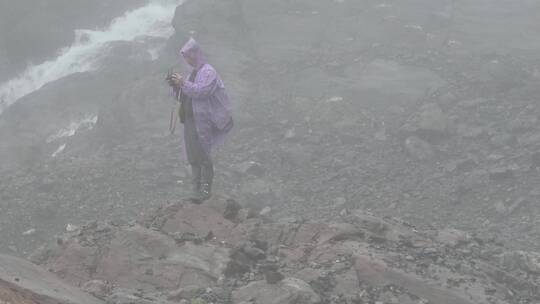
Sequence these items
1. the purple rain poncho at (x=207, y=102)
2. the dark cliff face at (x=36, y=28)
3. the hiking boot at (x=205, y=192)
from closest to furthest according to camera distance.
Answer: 1. the purple rain poncho at (x=207, y=102)
2. the hiking boot at (x=205, y=192)
3. the dark cliff face at (x=36, y=28)

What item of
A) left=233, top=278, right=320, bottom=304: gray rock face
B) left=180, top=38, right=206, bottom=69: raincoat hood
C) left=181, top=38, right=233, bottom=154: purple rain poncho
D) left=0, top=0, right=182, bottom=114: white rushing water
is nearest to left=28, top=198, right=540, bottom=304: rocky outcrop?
left=233, top=278, right=320, bottom=304: gray rock face

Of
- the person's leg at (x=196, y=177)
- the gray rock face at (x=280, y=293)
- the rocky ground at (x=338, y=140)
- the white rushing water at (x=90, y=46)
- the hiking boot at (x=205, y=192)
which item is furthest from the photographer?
the white rushing water at (x=90, y=46)

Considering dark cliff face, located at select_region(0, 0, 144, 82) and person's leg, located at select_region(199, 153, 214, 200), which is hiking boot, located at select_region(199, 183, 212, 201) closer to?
person's leg, located at select_region(199, 153, 214, 200)

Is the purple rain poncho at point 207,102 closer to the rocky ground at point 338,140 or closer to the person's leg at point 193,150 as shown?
the person's leg at point 193,150

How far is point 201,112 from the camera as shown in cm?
695

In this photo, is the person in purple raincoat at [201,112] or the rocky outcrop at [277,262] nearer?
the rocky outcrop at [277,262]

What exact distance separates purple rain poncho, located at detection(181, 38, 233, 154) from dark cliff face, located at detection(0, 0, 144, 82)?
53.9ft

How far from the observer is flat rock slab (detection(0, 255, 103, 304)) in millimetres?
3767

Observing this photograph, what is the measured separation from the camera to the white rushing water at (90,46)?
21.0 meters

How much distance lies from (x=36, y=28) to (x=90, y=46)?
1.87 metres

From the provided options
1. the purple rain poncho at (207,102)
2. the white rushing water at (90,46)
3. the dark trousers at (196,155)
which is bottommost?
the white rushing water at (90,46)

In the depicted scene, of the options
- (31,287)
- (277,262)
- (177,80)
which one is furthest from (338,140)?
(31,287)

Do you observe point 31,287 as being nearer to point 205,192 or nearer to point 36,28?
point 205,192

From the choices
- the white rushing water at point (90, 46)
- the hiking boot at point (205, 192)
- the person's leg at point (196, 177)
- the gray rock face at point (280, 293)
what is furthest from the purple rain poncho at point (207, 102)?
the white rushing water at point (90, 46)
